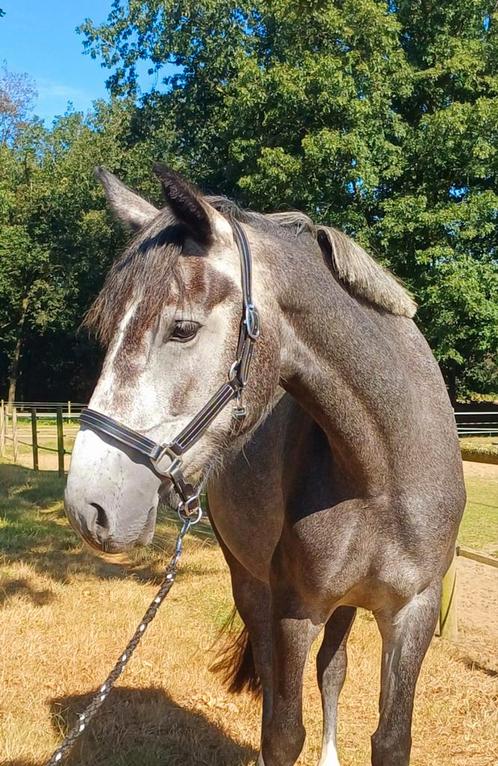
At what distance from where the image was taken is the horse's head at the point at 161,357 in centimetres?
171

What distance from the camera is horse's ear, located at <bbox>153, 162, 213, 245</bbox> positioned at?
68.0 inches

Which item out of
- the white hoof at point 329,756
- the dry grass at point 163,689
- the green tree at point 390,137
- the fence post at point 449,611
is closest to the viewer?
the white hoof at point 329,756

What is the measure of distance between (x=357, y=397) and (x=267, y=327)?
0.44 metres

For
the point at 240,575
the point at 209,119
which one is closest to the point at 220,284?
the point at 240,575

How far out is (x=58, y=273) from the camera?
3109cm

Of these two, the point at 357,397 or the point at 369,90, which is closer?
the point at 357,397

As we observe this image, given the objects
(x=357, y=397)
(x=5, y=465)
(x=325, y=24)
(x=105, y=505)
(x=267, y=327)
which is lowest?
(x=5, y=465)

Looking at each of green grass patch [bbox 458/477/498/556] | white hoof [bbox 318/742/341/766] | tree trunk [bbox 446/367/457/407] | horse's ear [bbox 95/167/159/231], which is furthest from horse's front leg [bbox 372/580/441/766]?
tree trunk [bbox 446/367/457/407]

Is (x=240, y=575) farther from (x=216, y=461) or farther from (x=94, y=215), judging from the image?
(x=94, y=215)

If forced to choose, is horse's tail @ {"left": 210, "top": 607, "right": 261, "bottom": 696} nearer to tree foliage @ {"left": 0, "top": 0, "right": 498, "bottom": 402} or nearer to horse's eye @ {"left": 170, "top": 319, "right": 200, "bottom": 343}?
horse's eye @ {"left": 170, "top": 319, "right": 200, "bottom": 343}

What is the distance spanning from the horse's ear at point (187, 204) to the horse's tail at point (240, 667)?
2.70 m

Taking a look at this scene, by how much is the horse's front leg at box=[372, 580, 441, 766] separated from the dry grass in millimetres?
1114

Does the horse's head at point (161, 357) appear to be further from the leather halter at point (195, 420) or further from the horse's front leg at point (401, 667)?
the horse's front leg at point (401, 667)

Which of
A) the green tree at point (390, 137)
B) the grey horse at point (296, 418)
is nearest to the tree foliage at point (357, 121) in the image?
the green tree at point (390, 137)
